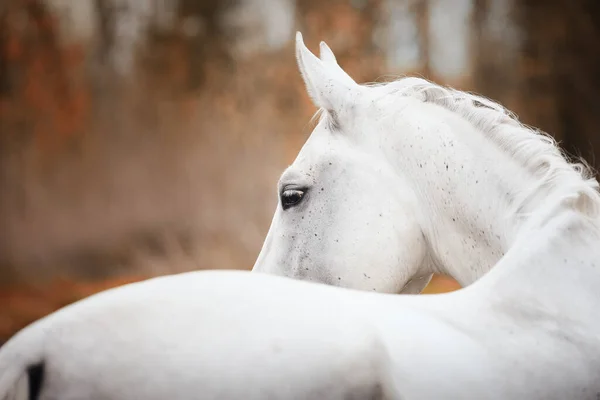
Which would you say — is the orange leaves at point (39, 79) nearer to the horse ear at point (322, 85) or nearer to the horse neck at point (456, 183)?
the horse ear at point (322, 85)

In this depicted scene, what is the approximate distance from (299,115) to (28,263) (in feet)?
5.08

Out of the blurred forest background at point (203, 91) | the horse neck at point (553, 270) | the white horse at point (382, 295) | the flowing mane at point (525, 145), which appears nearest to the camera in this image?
the white horse at point (382, 295)

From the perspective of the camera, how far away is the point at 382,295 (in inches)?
19.6

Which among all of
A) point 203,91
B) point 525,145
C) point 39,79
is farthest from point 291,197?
point 39,79

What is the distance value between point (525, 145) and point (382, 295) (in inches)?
14.6

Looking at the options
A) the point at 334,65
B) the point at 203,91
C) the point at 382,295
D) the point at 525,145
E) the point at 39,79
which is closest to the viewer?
the point at 382,295

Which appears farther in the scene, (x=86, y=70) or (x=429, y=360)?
(x=86, y=70)

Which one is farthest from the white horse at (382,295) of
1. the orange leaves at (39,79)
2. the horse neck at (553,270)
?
the orange leaves at (39,79)

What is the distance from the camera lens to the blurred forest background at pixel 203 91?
3.03 metres

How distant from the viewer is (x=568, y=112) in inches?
125

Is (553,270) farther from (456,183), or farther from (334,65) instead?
(334,65)

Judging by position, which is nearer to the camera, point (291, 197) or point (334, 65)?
point (291, 197)

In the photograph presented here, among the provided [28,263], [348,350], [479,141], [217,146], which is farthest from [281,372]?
[217,146]

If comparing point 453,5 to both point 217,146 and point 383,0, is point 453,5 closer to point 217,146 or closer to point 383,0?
point 383,0
